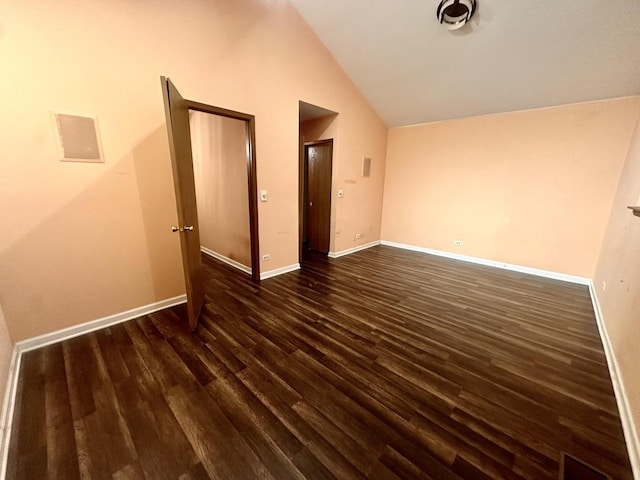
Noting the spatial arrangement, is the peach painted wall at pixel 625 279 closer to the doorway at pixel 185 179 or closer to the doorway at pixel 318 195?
the doorway at pixel 185 179

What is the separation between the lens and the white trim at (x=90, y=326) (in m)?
2.01

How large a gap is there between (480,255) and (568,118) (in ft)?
7.65

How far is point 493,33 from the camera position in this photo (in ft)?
9.01

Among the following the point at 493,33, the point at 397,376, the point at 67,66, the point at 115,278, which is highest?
the point at 493,33

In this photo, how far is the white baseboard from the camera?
1.32 meters

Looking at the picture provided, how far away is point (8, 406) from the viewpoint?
148 centimetres

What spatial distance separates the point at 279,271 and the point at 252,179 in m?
1.41

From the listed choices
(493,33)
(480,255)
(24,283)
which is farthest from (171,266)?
(480,255)

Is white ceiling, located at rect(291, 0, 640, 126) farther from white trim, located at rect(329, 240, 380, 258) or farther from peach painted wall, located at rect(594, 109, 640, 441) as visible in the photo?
white trim, located at rect(329, 240, 380, 258)

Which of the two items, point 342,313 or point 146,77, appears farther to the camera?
point 342,313

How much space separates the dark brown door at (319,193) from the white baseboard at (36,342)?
275 cm

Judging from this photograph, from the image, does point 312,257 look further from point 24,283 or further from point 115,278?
point 24,283

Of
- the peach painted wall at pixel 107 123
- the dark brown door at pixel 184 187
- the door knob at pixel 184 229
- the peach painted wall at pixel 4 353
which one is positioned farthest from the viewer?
the door knob at pixel 184 229

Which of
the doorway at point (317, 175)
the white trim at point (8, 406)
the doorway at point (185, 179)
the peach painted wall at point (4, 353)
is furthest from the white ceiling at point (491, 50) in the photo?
the white trim at point (8, 406)
